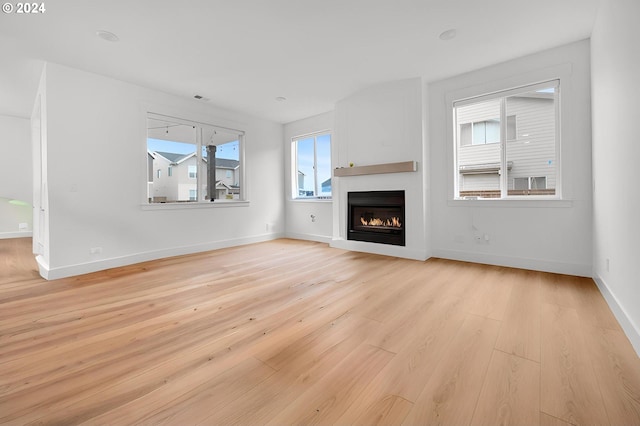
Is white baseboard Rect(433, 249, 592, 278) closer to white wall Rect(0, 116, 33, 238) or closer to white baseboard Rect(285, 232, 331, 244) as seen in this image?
white baseboard Rect(285, 232, 331, 244)

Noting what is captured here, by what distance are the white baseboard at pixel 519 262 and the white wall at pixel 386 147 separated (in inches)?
15.6

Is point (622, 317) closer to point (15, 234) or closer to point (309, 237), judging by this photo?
point (309, 237)

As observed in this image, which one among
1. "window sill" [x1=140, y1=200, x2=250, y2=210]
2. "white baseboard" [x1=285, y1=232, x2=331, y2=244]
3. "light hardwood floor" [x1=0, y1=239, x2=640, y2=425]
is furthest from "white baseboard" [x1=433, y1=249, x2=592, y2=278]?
"window sill" [x1=140, y1=200, x2=250, y2=210]

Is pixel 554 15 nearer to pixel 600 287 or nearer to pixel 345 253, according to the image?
pixel 600 287

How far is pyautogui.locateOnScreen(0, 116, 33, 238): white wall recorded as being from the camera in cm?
611

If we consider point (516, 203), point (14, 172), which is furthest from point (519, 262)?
point (14, 172)

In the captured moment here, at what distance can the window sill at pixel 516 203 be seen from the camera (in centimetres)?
339

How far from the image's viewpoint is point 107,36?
2977mm

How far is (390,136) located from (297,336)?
3.63 meters

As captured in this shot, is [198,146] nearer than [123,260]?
No

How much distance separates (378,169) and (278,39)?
2.40m

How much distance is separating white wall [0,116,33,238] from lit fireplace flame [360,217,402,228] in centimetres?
773

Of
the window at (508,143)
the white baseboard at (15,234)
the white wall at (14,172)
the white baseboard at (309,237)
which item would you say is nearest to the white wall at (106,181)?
the white baseboard at (309,237)

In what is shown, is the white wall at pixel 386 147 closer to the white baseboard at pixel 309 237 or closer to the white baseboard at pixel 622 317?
the white baseboard at pixel 309 237
